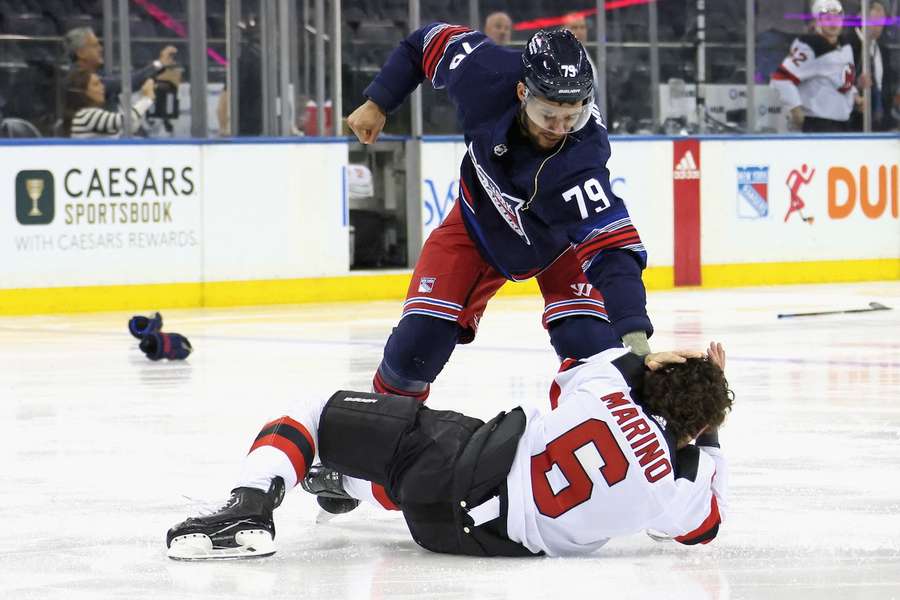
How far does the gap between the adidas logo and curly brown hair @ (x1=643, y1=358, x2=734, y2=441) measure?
10439mm

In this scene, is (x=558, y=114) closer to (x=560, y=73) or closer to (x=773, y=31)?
(x=560, y=73)

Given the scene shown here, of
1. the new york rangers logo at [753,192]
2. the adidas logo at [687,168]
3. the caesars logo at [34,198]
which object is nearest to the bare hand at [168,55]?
the caesars logo at [34,198]

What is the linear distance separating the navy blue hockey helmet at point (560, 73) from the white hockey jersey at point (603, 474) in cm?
67

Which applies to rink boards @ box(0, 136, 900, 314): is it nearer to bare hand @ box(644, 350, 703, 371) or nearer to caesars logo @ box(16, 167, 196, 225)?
caesars logo @ box(16, 167, 196, 225)

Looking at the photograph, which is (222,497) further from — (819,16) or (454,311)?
(819,16)

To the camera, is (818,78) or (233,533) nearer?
(233,533)

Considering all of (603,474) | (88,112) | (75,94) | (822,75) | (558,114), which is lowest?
(603,474)

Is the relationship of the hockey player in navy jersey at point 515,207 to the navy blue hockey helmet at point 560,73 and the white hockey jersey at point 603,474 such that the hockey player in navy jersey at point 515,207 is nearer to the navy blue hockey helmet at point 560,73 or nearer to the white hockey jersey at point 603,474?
the navy blue hockey helmet at point 560,73

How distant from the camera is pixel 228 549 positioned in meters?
3.67

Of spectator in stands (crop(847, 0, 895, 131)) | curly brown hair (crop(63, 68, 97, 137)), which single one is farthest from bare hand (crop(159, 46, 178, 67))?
Result: spectator in stands (crop(847, 0, 895, 131))

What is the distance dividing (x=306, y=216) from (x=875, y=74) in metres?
5.46

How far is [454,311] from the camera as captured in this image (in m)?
4.56

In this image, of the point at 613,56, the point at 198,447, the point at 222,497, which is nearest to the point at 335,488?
the point at 222,497

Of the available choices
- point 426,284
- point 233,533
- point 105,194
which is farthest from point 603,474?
point 105,194
